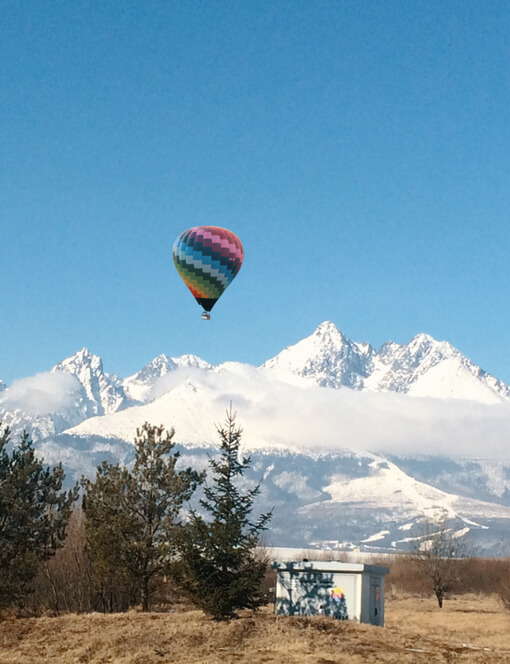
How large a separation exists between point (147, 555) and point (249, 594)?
12.4 meters

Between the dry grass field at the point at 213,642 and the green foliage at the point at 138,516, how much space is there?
25.6 ft

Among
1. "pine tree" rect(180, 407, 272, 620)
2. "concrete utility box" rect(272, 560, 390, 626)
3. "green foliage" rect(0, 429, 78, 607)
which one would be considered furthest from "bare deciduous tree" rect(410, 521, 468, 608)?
"pine tree" rect(180, 407, 272, 620)

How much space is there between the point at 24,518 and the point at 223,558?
49.4 feet

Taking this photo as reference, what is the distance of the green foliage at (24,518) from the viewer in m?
48.9

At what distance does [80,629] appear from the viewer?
133 ft

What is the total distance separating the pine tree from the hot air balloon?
20.5 m

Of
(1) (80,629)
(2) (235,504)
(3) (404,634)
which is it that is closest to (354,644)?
(3) (404,634)

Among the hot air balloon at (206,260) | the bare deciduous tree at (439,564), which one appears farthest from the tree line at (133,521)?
the bare deciduous tree at (439,564)

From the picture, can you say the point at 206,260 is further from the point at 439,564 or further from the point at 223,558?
the point at 439,564

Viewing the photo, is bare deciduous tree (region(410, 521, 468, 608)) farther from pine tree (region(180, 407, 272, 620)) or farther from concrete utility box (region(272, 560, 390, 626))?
pine tree (region(180, 407, 272, 620))

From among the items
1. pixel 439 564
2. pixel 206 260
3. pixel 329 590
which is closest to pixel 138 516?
pixel 329 590

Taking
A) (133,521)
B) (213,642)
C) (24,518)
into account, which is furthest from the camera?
(133,521)

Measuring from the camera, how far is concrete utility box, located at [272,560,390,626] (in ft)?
156

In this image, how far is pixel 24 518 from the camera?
166 ft
